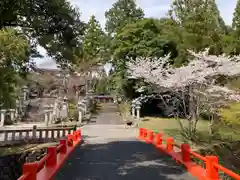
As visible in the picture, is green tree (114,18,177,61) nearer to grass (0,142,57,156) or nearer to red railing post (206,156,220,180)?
grass (0,142,57,156)

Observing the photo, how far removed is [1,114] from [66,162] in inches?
681

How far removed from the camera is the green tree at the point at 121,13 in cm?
4521

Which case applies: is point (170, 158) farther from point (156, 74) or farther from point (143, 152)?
point (156, 74)

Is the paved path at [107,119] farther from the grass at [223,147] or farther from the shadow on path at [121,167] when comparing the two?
the shadow on path at [121,167]

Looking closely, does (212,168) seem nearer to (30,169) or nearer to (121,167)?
(121,167)

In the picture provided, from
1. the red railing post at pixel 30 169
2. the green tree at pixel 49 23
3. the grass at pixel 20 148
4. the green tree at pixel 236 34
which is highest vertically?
the green tree at pixel 236 34

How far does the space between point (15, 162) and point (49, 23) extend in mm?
6860

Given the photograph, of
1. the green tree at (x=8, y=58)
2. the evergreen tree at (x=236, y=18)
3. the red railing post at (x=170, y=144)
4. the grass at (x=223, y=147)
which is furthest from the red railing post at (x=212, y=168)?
the evergreen tree at (x=236, y=18)

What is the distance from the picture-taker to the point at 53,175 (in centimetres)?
737

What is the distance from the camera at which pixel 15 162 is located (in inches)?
547

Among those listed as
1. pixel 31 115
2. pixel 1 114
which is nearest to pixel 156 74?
pixel 1 114

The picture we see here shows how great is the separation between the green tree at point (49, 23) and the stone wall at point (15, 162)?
4.68m

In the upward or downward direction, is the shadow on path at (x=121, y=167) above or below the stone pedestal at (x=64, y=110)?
below

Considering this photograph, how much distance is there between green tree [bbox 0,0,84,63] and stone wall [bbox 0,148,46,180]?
4.68 meters
